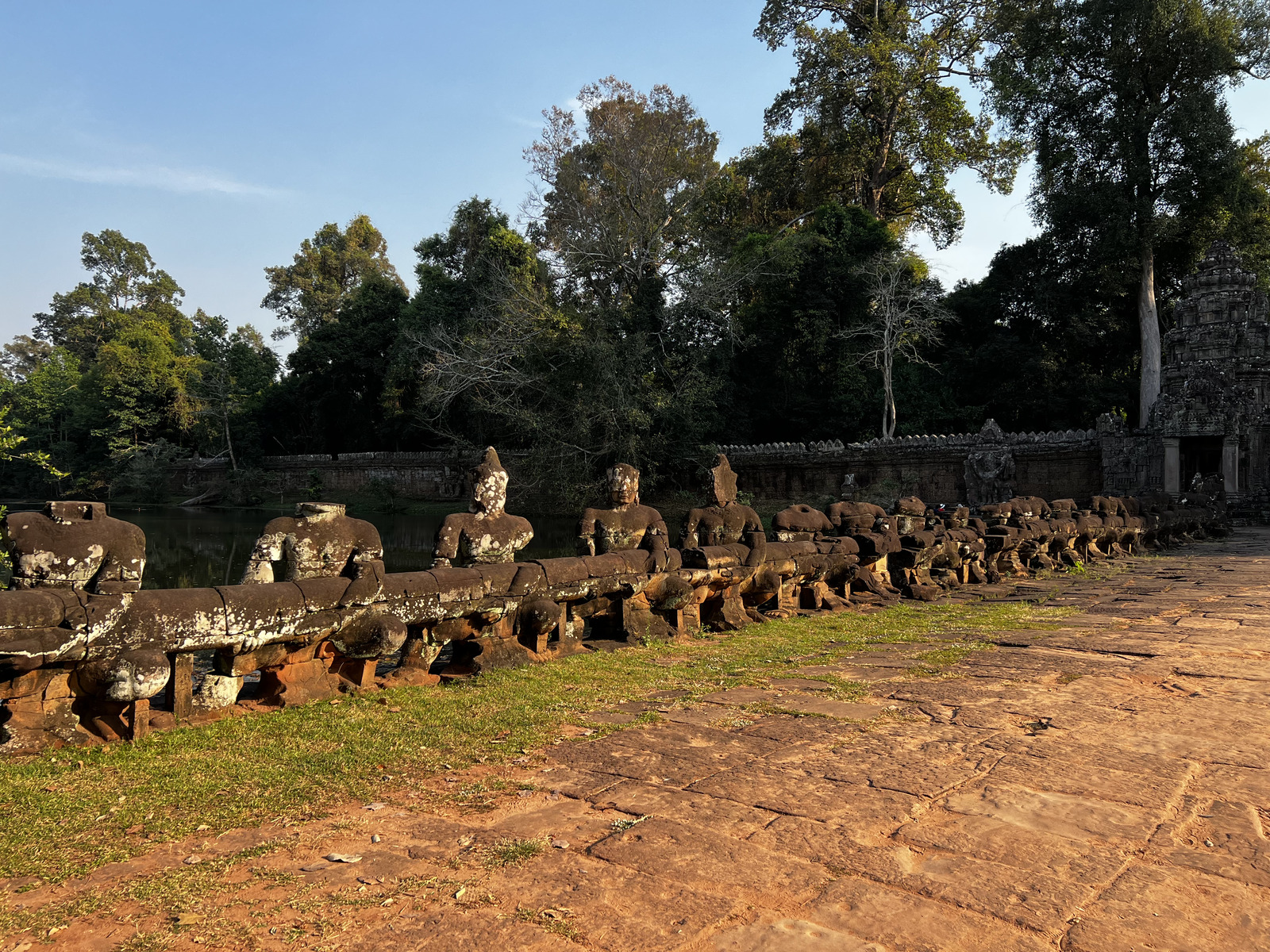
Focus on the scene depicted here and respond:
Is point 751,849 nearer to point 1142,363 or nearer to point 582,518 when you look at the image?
point 582,518

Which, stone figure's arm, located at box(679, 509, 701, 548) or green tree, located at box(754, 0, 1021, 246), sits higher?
green tree, located at box(754, 0, 1021, 246)

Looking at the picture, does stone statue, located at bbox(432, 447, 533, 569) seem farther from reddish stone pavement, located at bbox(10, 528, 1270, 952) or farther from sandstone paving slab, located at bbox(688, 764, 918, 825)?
sandstone paving slab, located at bbox(688, 764, 918, 825)

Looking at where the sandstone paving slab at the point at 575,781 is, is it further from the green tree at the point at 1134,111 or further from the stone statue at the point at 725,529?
the green tree at the point at 1134,111

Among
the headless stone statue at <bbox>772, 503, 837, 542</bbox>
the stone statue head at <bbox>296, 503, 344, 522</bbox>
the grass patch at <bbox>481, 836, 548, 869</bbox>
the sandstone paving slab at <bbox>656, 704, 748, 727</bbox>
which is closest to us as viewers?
the grass patch at <bbox>481, 836, 548, 869</bbox>

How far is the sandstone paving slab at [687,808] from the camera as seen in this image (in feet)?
9.68

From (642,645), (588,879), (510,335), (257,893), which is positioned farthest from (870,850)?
(510,335)

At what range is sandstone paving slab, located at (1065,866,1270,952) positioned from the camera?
2.16 meters

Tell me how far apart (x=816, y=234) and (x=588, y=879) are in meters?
26.9

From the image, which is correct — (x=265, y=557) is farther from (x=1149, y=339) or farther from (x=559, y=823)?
(x=1149, y=339)

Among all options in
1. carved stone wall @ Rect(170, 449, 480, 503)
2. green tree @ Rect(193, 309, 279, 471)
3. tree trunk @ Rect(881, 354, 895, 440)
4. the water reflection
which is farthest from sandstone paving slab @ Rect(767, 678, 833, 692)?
green tree @ Rect(193, 309, 279, 471)

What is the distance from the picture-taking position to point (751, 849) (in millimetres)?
2742

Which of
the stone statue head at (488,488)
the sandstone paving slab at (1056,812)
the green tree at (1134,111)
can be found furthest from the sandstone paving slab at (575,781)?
the green tree at (1134,111)

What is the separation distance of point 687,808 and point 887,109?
108ft

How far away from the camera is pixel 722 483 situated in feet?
25.7
